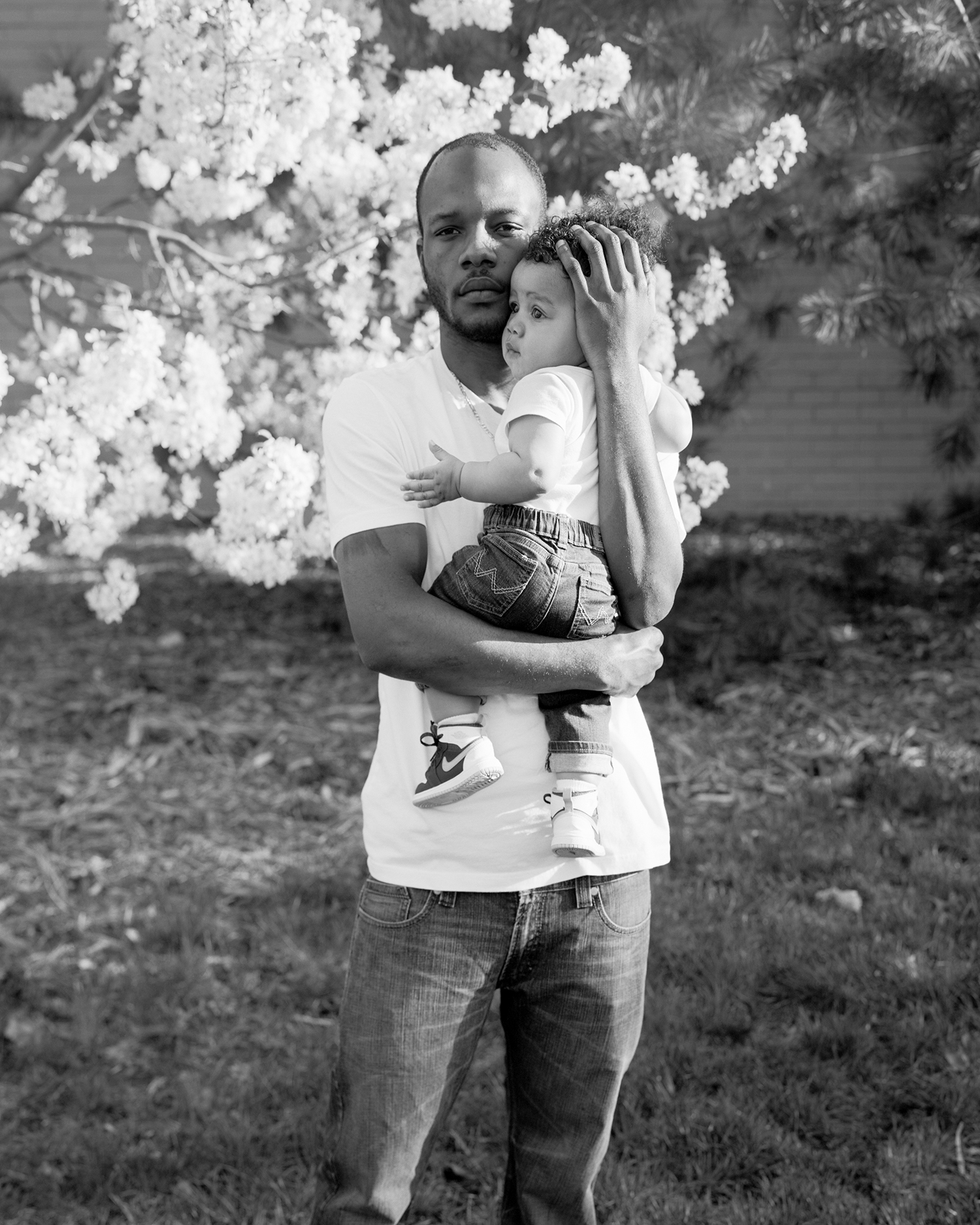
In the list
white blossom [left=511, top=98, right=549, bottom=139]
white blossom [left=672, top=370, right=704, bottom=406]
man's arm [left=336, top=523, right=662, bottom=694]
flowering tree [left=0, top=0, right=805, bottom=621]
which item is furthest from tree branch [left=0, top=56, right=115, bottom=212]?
man's arm [left=336, top=523, right=662, bottom=694]

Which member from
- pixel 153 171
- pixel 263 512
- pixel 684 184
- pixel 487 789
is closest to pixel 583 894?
pixel 487 789

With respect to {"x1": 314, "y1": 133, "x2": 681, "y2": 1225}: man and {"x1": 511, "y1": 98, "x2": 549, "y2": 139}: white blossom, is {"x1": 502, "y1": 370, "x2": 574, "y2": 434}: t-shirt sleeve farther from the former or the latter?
{"x1": 511, "y1": 98, "x2": 549, "y2": 139}: white blossom

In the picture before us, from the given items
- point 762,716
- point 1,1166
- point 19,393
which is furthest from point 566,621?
point 19,393

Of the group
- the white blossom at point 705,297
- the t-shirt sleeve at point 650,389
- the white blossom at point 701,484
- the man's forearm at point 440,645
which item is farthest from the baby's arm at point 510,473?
the white blossom at point 705,297

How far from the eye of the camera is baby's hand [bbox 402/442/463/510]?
72.7 inches

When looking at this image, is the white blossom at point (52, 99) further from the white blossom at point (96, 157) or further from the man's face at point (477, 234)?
the man's face at point (477, 234)

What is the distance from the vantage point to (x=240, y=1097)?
3051mm

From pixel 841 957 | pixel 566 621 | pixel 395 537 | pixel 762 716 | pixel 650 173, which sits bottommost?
pixel 841 957

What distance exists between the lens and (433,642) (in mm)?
1851

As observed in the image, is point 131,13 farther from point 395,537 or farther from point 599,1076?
point 599,1076

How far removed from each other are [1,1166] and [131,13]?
7.86 ft

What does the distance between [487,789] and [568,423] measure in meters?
0.53

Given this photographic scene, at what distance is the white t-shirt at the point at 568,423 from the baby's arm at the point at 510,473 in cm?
2

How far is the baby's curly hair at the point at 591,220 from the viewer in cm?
194
